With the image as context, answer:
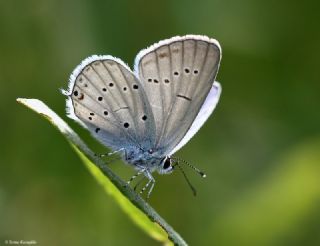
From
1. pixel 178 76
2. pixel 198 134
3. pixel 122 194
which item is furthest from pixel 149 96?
pixel 122 194

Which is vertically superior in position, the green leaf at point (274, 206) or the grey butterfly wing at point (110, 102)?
the grey butterfly wing at point (110, 102)

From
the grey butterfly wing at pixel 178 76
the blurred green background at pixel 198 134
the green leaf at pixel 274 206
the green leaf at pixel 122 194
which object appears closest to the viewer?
the green leaf at pixel 122 194

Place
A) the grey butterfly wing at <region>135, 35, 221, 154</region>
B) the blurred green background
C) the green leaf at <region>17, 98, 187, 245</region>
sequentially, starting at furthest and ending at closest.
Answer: the blurred green background
the grey butterfly wing at <region>135, 35, 221, 154</region>
the green leaf at <region>17, 98, 187, 245</region>

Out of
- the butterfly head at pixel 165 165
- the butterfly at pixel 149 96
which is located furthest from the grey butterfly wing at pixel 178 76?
the butterfly head at pixel 165 165

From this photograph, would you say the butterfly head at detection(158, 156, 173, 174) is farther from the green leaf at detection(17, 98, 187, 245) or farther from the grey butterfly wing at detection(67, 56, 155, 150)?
the green leaf at detection(17, 98, 187, 245)

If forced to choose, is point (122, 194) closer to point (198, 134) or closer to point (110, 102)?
point (110, 102)

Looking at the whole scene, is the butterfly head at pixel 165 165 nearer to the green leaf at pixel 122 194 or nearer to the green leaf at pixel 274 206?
the green leaf at pixel 274 206

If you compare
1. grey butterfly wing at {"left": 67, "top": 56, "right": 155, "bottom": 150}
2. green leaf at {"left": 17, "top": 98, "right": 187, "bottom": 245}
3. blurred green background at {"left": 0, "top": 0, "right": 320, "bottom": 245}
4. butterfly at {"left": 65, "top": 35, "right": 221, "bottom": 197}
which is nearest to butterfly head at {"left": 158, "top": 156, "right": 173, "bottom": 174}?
butterfly at {"left": 65, "top": 35, "right": 221, "bottom": 197}

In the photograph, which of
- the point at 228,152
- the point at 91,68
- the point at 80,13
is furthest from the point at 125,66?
the point at 228,152
